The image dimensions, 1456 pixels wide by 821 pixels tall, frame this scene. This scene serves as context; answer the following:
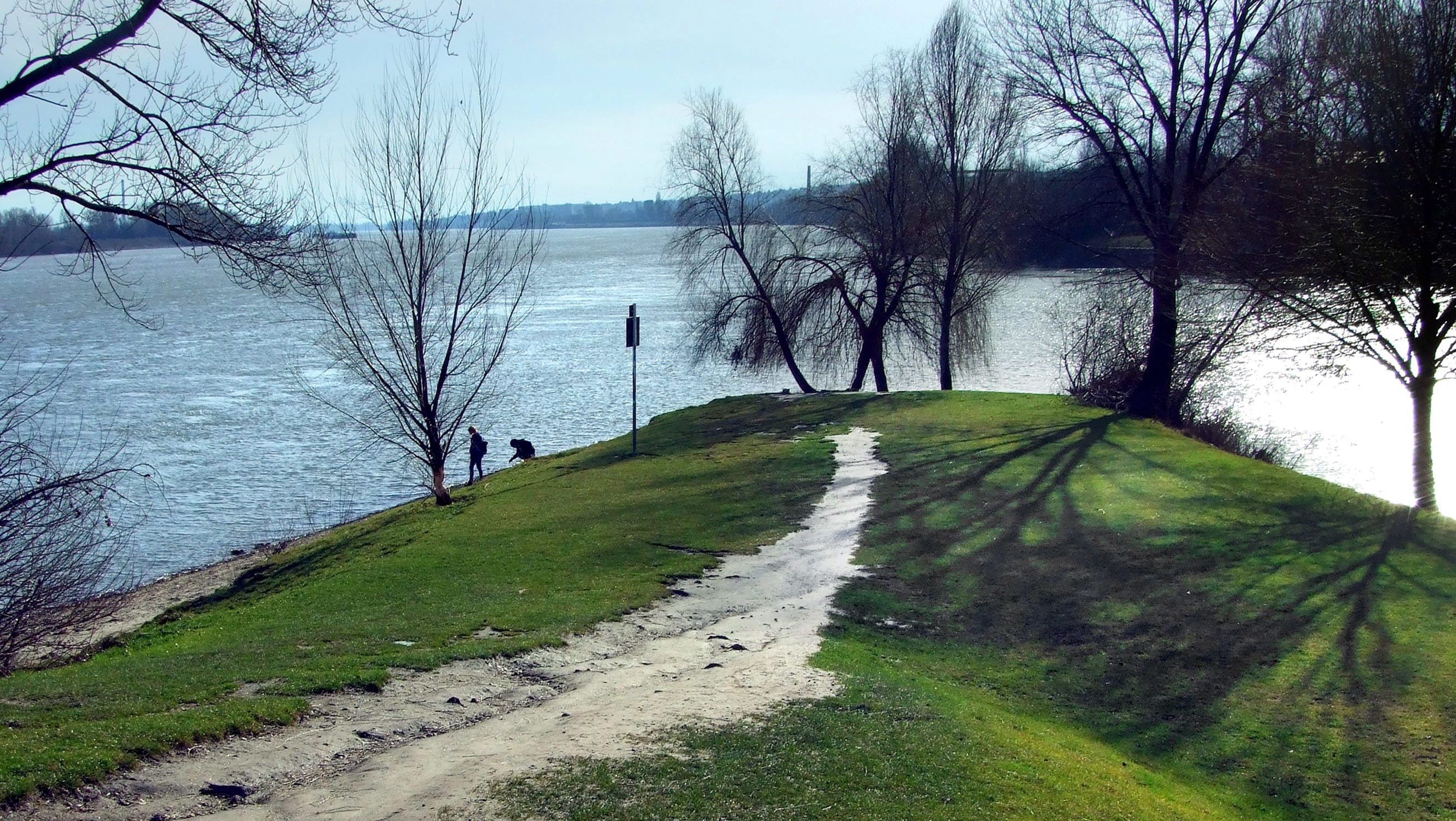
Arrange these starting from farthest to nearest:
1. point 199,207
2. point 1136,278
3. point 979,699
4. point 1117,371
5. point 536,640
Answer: point 1117,371 → point 1136,278 → point 536,640 → point 979,699 → point 199,207

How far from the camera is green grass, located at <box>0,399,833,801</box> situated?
6.95 m

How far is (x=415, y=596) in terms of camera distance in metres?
11.9

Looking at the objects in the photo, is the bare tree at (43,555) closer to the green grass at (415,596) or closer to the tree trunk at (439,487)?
the green grass at (415,596)

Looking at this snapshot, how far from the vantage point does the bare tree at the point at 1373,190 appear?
14.0 meters

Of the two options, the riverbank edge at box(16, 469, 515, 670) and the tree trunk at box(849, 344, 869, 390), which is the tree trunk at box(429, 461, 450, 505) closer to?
the riverbank edge at box(16, 469, 515, 670)

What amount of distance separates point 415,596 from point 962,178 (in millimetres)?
24811

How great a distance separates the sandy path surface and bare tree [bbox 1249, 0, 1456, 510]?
31.3ft

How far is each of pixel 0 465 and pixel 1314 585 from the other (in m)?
14.2

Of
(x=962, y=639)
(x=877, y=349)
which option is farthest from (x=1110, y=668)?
(x=877, y=349)

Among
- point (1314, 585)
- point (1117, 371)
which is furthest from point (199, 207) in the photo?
point (1117, 371)

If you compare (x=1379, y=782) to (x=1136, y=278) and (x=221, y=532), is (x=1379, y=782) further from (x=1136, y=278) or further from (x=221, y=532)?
(x=221, y=532)

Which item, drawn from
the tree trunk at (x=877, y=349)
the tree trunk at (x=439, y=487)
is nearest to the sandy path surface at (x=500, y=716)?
A: the tree trunk at (x=439, y=487)

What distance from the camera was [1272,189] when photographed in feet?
54.5

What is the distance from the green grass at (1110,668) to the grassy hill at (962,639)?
37 mm
